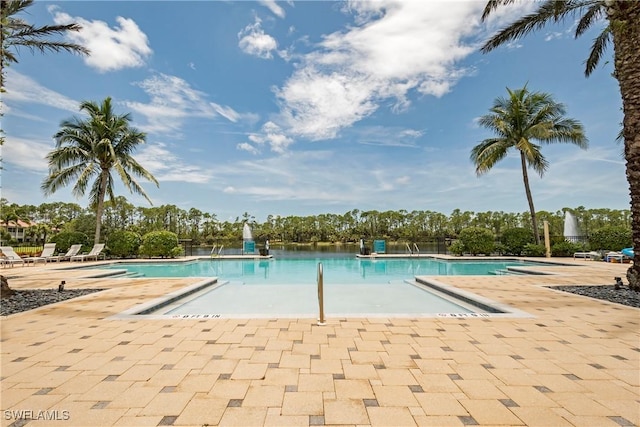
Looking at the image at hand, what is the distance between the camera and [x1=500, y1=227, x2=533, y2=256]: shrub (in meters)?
15.5

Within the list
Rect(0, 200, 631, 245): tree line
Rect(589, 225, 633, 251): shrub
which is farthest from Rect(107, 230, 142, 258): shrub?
Rect(589, 225, 633, 251): shrub

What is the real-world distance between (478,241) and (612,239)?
5498 mm

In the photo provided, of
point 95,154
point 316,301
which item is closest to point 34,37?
point 95,154

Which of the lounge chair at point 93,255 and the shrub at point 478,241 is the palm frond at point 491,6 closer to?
the shrub at point 478,241

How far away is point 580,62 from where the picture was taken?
8.94 m

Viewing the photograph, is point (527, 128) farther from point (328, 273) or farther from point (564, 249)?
point (328, 273)

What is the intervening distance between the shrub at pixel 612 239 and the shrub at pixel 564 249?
71 centimetres

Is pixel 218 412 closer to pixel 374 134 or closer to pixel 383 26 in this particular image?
pixel 383 26

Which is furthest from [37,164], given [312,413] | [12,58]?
[312,413]

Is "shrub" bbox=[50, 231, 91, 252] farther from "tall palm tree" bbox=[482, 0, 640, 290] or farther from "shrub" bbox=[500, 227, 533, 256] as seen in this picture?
"shrub" bbox=[500, 227, 533, 256]

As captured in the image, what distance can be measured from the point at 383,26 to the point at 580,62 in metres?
5.74

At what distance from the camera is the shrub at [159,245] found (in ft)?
50.3

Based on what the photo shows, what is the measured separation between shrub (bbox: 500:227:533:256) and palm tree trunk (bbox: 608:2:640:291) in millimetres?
10385

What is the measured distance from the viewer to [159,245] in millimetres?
15344
